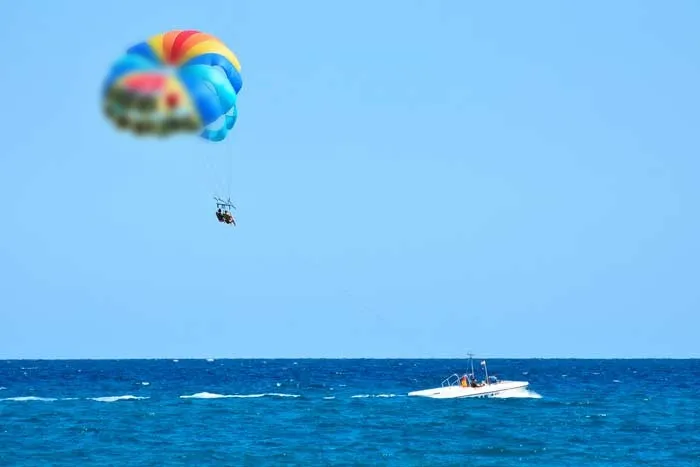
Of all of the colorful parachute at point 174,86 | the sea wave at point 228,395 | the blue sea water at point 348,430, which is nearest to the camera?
the colorful parachute at point 174,86

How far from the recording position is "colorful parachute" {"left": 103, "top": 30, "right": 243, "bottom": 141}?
36.7 m

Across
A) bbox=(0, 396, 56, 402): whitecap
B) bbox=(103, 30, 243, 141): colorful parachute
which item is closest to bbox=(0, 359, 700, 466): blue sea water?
bbox=(0, 396, 56, 402): whitecap

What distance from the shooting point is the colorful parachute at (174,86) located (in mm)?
36656

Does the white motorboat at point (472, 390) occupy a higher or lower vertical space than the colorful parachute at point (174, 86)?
lower

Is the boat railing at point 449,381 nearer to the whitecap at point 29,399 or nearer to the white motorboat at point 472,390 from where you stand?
the white motorboat at point 472,390

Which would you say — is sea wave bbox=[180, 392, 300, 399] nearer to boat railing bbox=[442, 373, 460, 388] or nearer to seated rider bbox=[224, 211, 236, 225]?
boat railing bbox=[442, 373, 460, 388]

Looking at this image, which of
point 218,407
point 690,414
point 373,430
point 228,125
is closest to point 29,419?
point 218,407

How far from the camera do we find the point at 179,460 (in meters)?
44.0

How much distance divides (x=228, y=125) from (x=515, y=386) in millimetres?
38581

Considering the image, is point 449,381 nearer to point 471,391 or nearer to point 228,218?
point 471,391

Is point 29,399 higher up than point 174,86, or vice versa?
point 174,86

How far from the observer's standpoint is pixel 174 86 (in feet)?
125

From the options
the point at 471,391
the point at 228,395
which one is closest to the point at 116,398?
the point at 228,395

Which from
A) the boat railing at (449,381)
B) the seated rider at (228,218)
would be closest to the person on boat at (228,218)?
the seated rider at (228,218)
